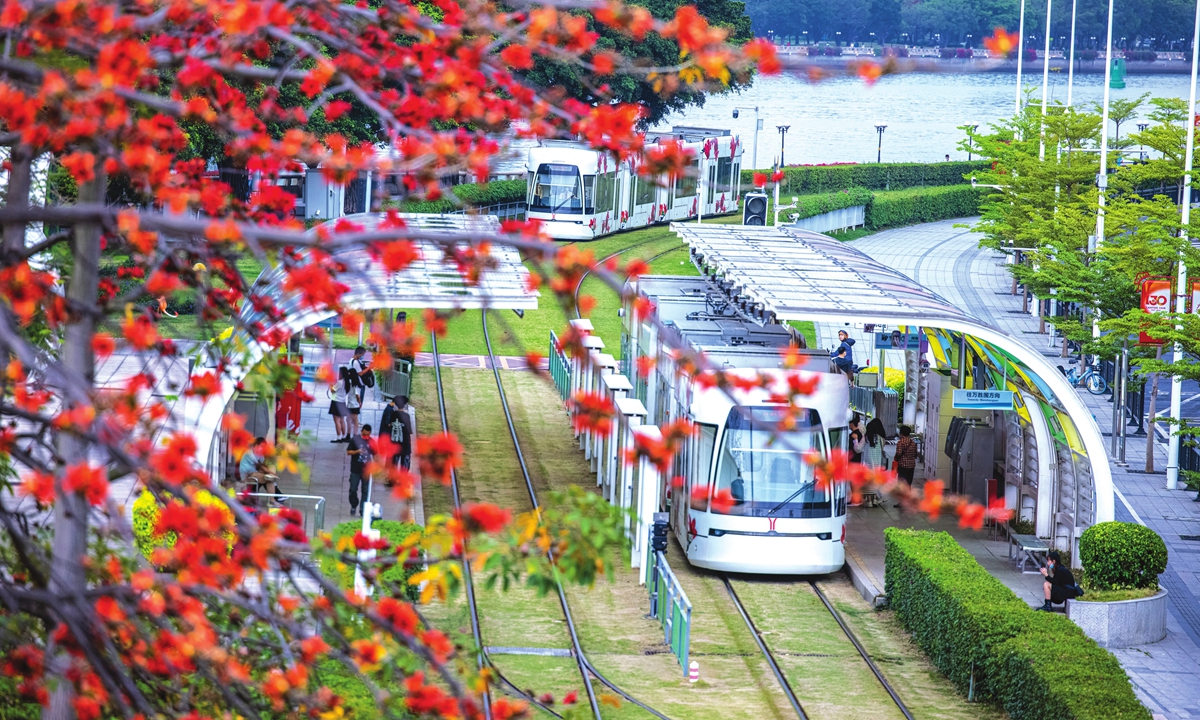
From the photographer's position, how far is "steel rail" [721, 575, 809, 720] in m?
16.7

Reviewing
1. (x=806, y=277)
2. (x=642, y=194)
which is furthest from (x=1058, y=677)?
(x=642, y=194)

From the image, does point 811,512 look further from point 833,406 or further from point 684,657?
point 684,657

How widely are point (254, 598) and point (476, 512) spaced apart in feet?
3.17

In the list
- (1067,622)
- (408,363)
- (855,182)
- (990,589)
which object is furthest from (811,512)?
(855,182)

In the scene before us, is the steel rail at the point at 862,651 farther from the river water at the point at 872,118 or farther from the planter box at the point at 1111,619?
the river water at the point at 872,118

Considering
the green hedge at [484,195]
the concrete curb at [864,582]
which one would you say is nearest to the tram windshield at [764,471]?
the concrete curb at [864,582]

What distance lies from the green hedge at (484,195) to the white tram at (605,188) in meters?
4.62

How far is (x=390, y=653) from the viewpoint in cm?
655

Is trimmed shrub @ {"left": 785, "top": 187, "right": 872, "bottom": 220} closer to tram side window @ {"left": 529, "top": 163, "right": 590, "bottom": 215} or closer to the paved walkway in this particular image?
the paved walkway

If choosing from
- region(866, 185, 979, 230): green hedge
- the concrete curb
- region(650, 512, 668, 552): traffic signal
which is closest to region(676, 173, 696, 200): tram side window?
region(866, 185, 979, 230): green hedge

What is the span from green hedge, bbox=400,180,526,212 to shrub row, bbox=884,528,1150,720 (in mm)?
33280

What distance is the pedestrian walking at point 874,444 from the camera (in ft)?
86.3

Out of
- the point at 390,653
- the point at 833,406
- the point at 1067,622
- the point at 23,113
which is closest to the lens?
the point at 23,113

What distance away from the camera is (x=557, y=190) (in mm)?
47594
